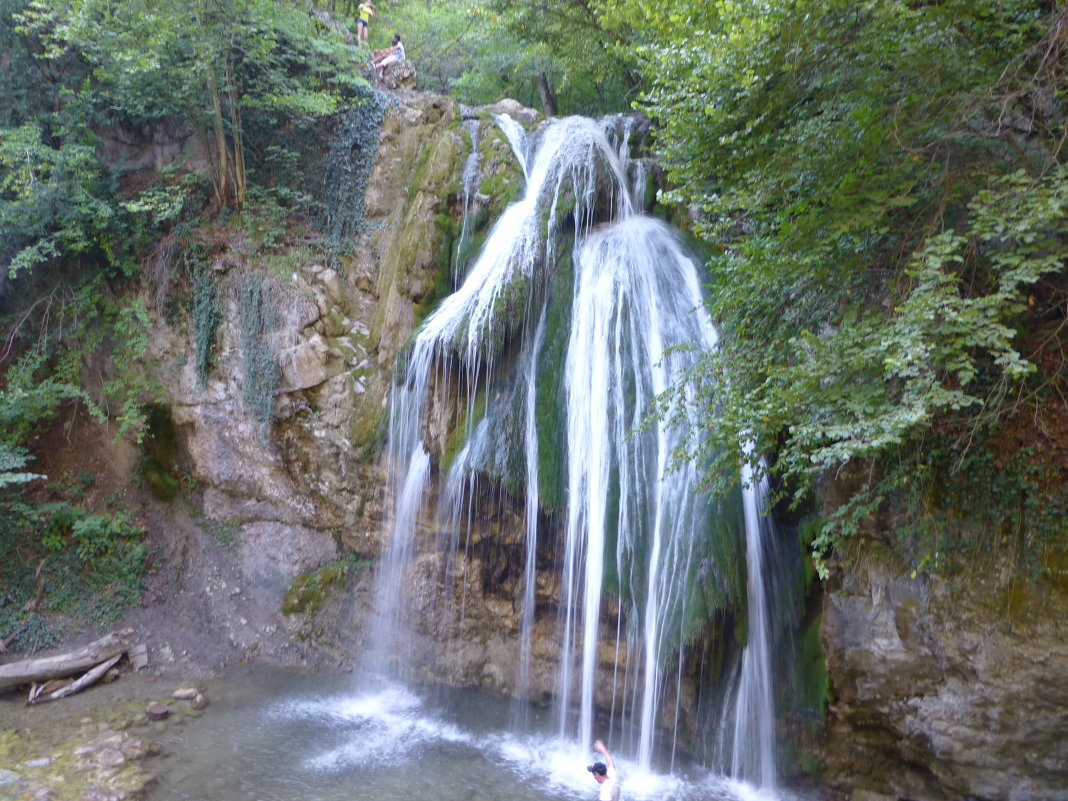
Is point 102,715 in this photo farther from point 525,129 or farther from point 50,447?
point 525,129

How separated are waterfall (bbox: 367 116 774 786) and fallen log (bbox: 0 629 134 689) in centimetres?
331

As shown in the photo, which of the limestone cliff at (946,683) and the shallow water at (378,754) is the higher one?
the limestone cliff at (946,683)

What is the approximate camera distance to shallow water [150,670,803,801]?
21.0 feet

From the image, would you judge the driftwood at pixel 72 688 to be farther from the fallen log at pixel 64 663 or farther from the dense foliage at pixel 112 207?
the dense foliage at pixel 112 207

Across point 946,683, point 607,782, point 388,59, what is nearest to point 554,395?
point 607,782

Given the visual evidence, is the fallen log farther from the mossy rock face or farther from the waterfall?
the waterfall

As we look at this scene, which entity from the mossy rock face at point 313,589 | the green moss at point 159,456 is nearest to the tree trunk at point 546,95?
the green moss at point 159,456

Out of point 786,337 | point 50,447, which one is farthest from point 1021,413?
point 50,447

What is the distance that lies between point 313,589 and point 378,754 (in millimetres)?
3051

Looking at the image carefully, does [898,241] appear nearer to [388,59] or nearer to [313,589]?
[313,589]

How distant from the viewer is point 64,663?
27.9 ft

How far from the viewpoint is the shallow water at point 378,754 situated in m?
6.39

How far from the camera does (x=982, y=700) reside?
5480 millimetres

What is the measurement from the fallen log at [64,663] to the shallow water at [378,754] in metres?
1.56
